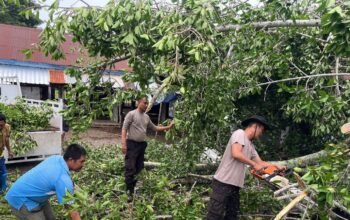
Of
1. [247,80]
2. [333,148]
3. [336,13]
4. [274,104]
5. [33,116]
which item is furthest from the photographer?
[33,116]

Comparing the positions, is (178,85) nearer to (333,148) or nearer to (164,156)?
(333,148)

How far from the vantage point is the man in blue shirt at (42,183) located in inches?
147

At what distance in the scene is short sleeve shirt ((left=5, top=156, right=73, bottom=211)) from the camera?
12.1 ft

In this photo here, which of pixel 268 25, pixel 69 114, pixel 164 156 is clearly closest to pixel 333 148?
pixel 268 25

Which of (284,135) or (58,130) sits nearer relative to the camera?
(284,135)

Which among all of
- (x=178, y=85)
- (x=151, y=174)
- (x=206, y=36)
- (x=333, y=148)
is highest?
(x=206, y=36)

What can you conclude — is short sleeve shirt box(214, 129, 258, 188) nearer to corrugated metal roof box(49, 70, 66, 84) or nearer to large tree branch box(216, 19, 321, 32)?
large tree branch box(216, 19, 321, 32)

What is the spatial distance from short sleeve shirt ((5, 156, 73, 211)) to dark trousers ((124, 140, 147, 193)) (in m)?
2.19

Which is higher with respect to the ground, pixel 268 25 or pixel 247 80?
pixel 268 25

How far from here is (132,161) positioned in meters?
6.21

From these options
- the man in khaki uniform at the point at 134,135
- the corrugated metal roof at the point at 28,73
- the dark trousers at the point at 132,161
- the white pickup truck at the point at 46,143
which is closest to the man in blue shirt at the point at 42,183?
the dark trousers at the point at 132,161

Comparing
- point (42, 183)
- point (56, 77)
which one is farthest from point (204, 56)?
point (56, 77)

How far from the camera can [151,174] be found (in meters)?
6.48

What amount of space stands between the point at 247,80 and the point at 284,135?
2.22 m
